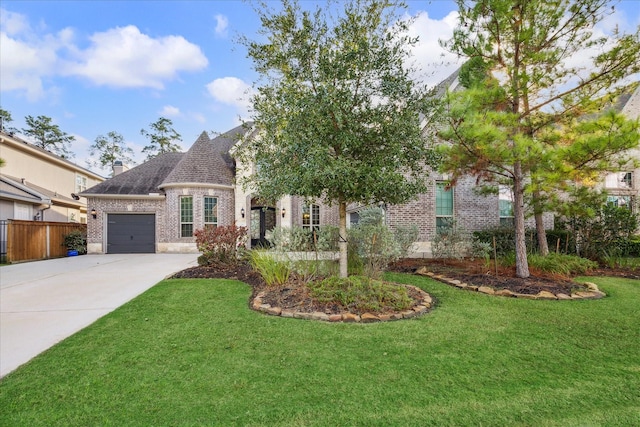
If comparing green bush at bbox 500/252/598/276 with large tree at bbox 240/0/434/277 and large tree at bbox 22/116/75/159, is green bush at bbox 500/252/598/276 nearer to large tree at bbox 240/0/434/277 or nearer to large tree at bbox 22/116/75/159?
large tree at bbox 240/0/434/277

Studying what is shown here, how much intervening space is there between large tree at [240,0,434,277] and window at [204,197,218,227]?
987cm

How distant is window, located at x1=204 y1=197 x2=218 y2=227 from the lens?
46.7 ft

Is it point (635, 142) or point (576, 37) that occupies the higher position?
point (576, 37)

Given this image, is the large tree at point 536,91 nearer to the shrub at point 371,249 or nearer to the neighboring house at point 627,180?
the shrub at point 371,249

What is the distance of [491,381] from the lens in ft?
8.41

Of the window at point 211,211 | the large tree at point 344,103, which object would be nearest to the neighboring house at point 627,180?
the large tree at point 344,103

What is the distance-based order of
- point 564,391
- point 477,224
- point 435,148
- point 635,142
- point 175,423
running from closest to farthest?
point 175,423 → point 564,391 → point 635,142 → point 435,148 → point 477,224

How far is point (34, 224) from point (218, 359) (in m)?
14.0

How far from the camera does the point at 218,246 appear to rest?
7840 millimetres

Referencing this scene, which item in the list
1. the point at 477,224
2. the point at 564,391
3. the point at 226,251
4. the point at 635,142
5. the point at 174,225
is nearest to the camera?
the point at 564,391

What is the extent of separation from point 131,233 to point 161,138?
16.6 m

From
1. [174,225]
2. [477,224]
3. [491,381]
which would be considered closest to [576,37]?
[477,224]

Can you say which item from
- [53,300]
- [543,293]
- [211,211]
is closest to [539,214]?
[543,293]

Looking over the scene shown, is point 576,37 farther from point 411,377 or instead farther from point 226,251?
point 226,251
